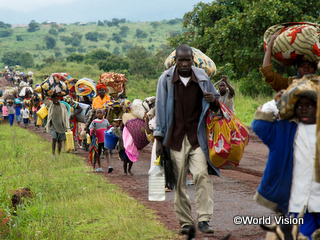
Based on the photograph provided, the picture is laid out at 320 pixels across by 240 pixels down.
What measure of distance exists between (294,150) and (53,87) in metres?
9.31

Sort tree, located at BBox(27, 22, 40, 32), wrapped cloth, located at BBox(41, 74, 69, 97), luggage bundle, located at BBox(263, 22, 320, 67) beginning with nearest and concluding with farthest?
luggage bundle, located at BBox(263, 22, 320, 67), wrapped cloth, located at BBox(41, 74, 69, 97), tree, located at BBox(27, 22, 40, 32)

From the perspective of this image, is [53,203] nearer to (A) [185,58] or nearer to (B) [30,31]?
(A) [185,58]

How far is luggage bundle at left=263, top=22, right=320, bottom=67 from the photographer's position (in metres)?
4.24

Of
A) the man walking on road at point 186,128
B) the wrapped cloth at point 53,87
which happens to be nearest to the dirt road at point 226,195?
the man walking on road at point 186,128

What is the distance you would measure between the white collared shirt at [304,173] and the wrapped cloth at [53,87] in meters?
9.28

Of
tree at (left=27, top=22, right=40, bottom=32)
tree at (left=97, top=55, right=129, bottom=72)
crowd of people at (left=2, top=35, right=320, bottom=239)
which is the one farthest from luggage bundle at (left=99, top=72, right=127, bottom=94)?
tree at (left=27, top=22, right=40, bottom=32)

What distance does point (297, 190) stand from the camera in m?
3.57

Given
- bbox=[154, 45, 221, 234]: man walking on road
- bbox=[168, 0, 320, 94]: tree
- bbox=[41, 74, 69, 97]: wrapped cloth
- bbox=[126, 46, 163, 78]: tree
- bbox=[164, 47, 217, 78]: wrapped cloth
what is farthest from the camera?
bbox=[126, 46, 163, 78]: tree

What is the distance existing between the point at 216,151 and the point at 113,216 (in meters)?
1.88

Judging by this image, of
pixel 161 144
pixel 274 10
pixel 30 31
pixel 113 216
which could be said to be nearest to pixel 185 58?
pixel 161 144

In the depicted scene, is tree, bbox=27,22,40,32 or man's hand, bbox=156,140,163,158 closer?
man's hand, bbox=156,140,163,158

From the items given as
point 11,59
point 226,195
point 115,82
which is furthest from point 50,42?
point 226,195

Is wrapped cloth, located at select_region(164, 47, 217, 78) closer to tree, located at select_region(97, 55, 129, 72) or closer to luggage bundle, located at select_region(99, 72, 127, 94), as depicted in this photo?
luggage bundle, located at select_region(99, 72, 127, 94)

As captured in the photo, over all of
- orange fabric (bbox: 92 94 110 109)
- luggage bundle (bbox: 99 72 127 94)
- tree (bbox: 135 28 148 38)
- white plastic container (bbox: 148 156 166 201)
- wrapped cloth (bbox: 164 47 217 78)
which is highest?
tree (bbox: 135 28 148 38)
